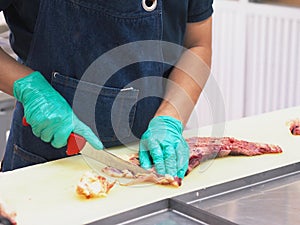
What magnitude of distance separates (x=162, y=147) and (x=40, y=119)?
31cm

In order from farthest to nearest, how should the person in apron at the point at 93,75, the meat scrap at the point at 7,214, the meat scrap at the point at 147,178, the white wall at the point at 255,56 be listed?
the white wall at the point at 255,56 < the person in apron at the point at 93,75 < the meat scrap at the point at 147,178 < the meat scrap at the point at 7,214

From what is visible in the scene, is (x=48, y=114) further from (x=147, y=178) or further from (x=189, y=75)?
(x=189, y=75)

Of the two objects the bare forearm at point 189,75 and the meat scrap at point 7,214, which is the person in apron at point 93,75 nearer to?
the bare forearm at point 189,75

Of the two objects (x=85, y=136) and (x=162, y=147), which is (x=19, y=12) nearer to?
(x=85, y=136)

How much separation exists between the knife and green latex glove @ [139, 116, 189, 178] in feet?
0.15

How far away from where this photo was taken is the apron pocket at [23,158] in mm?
1731

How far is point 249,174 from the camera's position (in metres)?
1.51

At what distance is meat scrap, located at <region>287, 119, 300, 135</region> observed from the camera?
180cm

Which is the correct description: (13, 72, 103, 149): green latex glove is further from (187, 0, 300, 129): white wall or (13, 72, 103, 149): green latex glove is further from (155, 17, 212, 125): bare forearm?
(187, 0, 300, 129): white wall

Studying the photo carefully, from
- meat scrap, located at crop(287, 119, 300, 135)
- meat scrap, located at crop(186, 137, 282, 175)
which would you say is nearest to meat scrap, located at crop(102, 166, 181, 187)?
meat scrap, located at crop(186, 137, 282, 175)

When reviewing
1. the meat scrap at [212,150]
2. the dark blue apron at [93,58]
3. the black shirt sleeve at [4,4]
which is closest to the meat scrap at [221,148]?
the meat scrap at [212,150]

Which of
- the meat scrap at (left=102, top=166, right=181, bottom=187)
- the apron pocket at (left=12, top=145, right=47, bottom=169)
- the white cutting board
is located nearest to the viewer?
the white cutting board

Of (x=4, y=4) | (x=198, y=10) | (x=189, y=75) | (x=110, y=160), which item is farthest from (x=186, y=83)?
(x=4, y=4)

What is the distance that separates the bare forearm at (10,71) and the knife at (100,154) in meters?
0.23
